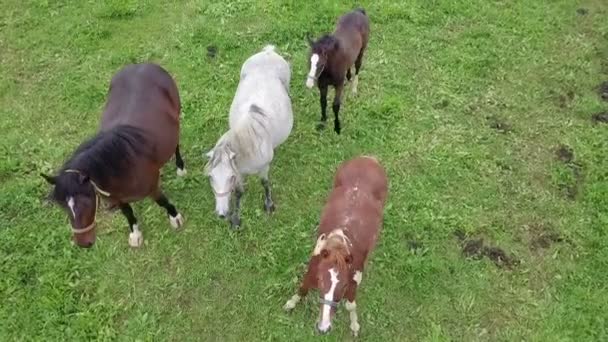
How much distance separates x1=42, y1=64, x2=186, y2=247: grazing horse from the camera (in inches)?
189

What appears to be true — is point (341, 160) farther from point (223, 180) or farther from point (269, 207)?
point (223, 180)

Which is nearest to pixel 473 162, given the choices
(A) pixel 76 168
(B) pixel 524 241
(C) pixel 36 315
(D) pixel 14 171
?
(B) pixel 524 241

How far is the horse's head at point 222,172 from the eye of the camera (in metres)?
5.27

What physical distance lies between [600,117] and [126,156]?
257 inches

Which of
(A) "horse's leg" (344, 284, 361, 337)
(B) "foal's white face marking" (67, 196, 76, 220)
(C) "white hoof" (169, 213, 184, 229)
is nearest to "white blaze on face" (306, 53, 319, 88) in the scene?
(C) "white hoof" (169, 213, 184, 229)

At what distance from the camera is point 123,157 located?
5.28m

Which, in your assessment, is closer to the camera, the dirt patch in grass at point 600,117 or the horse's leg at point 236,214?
the horse's leg at point 236,214

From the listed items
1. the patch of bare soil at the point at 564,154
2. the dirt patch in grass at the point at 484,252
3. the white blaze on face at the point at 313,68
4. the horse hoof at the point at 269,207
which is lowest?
the horse hoof at the point at 269,207

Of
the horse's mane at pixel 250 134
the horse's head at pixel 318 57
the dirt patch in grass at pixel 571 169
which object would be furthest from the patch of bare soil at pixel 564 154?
the horse's mane at pixel 250 134

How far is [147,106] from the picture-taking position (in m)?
5.89

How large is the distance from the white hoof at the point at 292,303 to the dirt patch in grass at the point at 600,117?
16.8 feet

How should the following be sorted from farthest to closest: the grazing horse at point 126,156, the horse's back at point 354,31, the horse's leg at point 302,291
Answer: the horse's back at point 354,31, the horse's leg at point 302,291, the grazing horse at point 126,156

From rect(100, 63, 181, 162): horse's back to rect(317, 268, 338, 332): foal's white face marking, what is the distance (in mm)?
2512

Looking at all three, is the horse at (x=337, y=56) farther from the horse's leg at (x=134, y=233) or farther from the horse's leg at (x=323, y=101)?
the horse's leg at (x=134, y=233)
